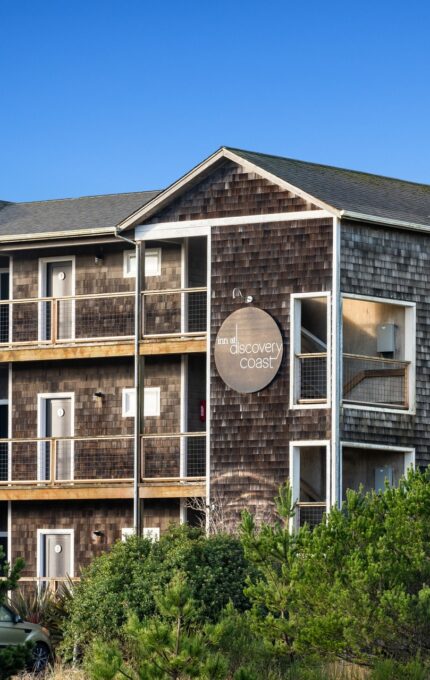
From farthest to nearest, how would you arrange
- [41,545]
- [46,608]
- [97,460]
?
1. [41,545]
2. [97,460]
3. [46,608]

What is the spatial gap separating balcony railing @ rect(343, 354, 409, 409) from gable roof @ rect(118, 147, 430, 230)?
3.04 meters

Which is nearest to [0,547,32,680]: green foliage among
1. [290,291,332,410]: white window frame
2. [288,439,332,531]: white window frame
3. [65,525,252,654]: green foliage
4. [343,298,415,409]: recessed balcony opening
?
[65,525,252,654]: green foliage

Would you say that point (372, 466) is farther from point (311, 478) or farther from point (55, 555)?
point (55, 555)

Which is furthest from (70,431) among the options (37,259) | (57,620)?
(57,620)

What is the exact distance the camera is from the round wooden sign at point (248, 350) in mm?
34250

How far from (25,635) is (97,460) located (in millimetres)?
9198

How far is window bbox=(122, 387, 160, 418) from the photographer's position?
124 feet

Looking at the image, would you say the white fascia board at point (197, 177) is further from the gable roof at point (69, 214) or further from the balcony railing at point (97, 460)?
the balcony railing at point (97, 460)

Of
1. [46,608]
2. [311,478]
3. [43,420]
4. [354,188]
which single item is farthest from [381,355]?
[46,608]

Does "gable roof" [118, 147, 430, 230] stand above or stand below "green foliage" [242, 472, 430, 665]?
above

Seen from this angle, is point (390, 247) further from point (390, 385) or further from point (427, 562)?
point (427, 562)

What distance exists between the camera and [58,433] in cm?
3900

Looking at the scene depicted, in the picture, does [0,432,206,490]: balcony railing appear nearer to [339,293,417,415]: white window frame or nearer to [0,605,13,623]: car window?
[339,293,417,415]: white window frame

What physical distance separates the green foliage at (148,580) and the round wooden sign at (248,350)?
510 centimetres
